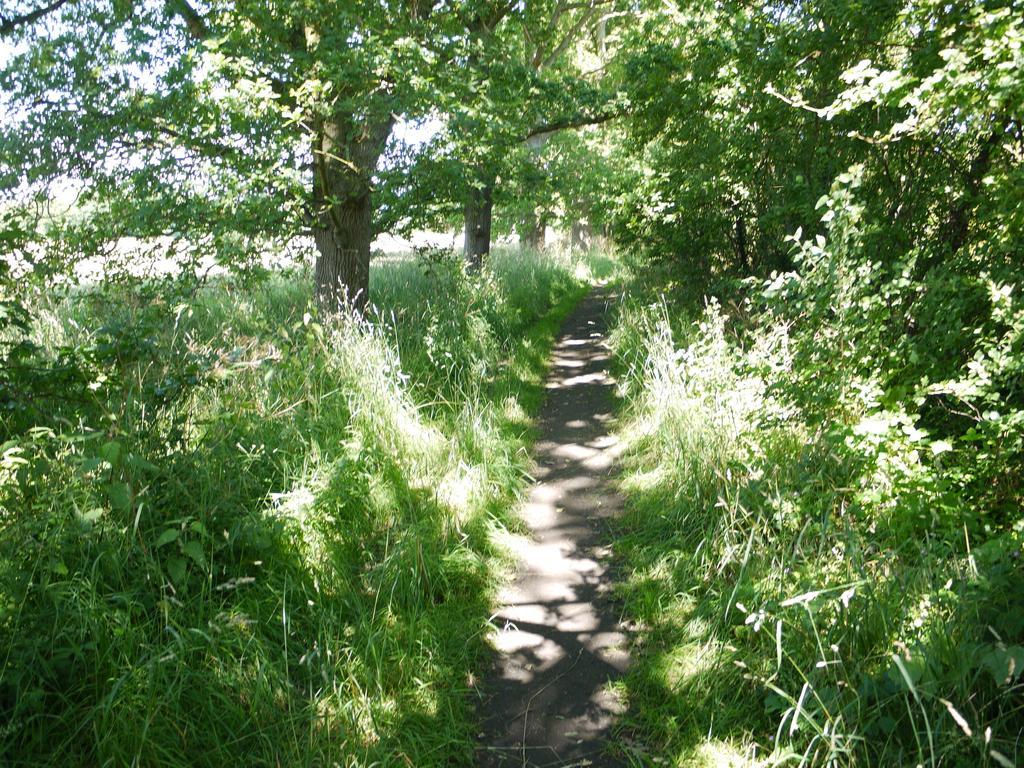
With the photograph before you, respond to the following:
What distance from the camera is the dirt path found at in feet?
10.5

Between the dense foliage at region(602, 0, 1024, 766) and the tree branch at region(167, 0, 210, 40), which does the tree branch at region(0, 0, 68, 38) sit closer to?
the tree branch at region(167, 0, 210, 40)

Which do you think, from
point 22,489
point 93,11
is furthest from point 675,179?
point 22,489

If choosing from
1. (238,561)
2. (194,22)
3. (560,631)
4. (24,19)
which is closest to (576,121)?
(194,22)

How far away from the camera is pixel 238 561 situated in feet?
12.1

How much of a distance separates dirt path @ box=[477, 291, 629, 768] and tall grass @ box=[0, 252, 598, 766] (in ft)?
0.56

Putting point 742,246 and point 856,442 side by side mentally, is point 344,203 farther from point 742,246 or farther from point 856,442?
point 856,442

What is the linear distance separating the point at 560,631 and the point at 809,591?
1432 mm

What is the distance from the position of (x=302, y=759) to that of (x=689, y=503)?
9.59ft

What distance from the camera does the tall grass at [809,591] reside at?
2.55 meters

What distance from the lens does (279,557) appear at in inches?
148

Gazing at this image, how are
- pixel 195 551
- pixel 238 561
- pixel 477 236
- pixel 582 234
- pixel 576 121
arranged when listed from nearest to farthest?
pixel 195 551 < pixel 238 561 < pixel 576 121 < pixel 477 236 < pixel 582 234

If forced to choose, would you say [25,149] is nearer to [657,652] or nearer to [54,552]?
[54,552]

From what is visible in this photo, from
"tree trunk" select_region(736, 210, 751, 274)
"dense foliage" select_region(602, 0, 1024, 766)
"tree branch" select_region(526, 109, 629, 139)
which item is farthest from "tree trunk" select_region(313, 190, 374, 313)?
"tree trunk" select_region(736, 210, 751, 274)

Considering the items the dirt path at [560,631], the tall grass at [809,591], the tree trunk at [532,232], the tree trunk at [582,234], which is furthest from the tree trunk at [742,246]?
the tree trunk at [582,234]
